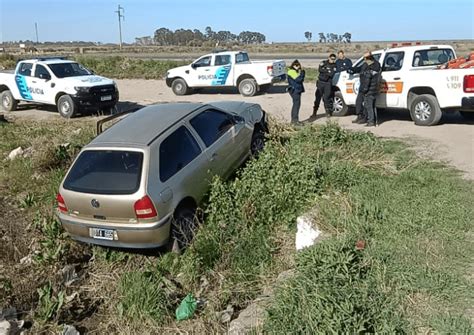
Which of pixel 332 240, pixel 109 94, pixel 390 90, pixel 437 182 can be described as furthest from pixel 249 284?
pixel 109 94

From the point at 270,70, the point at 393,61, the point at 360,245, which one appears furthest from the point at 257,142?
the point at 270,70

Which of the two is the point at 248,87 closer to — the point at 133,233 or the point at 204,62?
the point at 204,62

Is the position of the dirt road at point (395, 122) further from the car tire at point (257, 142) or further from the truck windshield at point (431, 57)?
the car tire at point (257, 142)

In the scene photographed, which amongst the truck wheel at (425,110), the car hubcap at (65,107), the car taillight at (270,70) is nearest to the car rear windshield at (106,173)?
the truck wheel at (425,110)

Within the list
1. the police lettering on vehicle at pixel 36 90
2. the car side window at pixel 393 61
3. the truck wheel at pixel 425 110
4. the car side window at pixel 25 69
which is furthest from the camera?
the car side window at pixel 25 69

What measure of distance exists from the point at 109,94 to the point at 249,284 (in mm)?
10791

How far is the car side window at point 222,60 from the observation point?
1772cm

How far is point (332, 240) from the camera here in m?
4.40

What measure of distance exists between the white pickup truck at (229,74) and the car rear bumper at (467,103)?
8378mm

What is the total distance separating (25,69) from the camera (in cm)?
1475

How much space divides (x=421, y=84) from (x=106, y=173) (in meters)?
7.85

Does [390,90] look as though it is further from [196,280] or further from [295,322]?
[295,322]

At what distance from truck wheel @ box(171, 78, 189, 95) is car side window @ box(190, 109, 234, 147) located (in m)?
12.2

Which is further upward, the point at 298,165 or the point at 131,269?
the point at 298,165
